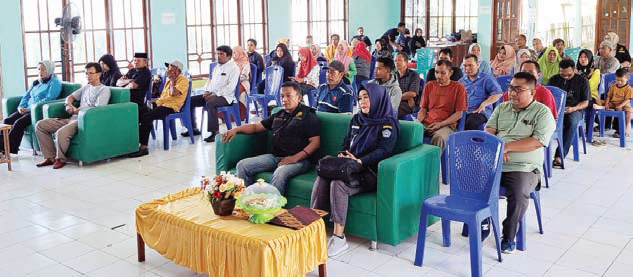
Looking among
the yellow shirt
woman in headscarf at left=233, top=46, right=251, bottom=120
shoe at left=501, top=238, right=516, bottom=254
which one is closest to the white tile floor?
shoe at left=501, top=238, right=516, bottom=254

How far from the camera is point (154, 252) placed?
4.49 metres

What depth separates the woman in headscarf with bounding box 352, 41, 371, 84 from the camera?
11.0 meters

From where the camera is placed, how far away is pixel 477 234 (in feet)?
12.9

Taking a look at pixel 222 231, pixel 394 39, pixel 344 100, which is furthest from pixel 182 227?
pixel 394 39

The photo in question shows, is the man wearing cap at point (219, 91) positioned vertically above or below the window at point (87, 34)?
below

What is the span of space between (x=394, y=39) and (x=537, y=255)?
11.1 meters

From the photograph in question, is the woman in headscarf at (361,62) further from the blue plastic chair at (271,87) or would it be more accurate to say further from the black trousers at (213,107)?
the black trousers at (213,107)

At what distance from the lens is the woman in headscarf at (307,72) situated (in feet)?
30.5

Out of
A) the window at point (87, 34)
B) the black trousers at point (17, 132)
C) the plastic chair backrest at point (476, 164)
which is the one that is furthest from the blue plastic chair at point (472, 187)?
the window at point (87, 34)

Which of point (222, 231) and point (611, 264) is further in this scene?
point (611, 264)

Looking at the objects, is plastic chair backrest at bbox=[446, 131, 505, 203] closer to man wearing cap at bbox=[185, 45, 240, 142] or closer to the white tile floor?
the white tile floor

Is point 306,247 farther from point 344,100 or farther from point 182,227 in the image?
point 344,100

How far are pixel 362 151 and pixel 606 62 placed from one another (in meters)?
6.06

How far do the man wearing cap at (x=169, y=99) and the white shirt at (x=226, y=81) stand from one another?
0.58 metres
